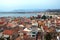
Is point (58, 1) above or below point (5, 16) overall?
above

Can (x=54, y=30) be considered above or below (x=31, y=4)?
below

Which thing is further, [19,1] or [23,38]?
[19,1]

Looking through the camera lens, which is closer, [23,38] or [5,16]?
[23,38]

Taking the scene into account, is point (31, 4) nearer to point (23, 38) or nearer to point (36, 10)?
point (36, 10)

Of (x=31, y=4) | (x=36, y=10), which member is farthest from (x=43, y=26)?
(x=31, y=4)

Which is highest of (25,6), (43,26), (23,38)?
(25,6)

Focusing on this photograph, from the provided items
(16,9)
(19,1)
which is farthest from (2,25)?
(19,1)

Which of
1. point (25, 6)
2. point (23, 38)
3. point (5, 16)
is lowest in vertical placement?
point (23, 38)

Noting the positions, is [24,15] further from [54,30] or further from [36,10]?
[54,30]

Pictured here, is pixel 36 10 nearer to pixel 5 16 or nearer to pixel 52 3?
pixel 52 3
